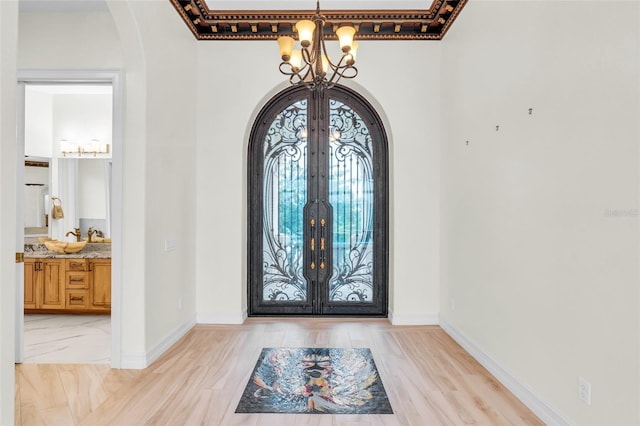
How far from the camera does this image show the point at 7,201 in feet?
6.04

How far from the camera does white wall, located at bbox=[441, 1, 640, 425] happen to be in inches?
75.2

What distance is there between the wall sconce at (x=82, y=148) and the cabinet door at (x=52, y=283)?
1.59 m

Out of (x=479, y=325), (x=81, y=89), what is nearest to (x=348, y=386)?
(x=479, y=325)

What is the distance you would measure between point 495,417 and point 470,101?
8.84 feet

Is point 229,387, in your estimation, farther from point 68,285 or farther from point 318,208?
point 68,285

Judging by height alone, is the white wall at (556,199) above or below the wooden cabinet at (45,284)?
above

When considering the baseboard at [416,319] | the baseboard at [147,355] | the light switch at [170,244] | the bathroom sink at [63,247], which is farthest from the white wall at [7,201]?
the baseboard at [416,319]

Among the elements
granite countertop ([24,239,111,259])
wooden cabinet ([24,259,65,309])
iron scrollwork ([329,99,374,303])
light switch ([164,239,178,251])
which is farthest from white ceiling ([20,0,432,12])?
wooden cabinet ([24,259,65,309])

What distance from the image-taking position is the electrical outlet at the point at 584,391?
211cm

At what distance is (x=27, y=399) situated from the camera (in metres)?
2.79

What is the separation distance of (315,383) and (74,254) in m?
3.79

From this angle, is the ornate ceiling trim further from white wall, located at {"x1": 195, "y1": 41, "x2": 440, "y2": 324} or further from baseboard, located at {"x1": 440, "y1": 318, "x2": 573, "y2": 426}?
baseboard, located at {"x1": 440, "y1": 318, "x2": 573, "y2": 426}

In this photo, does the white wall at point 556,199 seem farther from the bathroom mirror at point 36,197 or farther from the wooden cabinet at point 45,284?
the bathroom mirror at point 36,197

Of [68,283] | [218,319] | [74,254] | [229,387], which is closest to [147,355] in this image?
[229,387]
